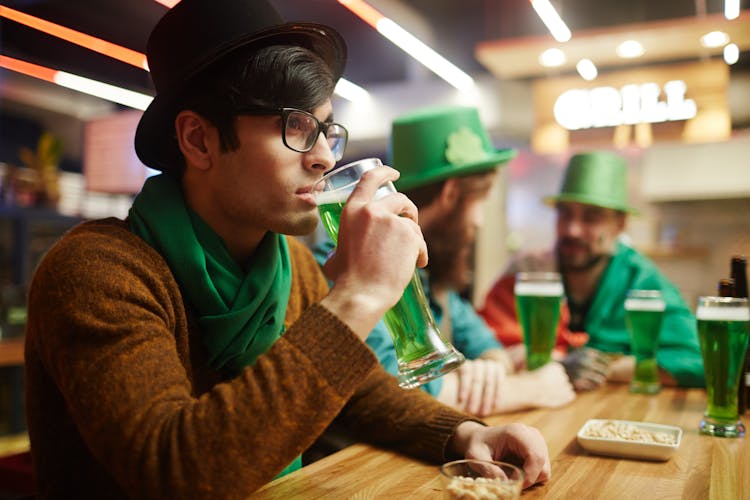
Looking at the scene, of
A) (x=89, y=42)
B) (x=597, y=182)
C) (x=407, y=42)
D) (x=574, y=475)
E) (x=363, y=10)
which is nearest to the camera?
(x=574, y=475)

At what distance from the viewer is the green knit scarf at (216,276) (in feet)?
3.47

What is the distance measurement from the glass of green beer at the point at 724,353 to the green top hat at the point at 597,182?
1.37 metres

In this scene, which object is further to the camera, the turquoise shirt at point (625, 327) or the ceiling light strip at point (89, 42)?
the turquoise shirt at point (625, 327)

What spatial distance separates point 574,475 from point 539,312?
82cm

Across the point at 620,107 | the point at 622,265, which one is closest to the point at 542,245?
the point at 620,107

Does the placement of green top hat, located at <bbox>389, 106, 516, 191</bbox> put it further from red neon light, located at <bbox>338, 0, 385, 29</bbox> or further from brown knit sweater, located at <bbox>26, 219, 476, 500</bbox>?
brown knit sweater, located at <bbox>26, 219, 476, 500</bbox>

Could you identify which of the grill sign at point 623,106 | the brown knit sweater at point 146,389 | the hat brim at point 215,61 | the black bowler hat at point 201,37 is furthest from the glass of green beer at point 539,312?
the grill sign at point 623,106

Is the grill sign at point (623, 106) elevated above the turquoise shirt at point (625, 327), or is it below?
above

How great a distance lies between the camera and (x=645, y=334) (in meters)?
1.79

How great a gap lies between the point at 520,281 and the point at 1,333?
3476 millimetres

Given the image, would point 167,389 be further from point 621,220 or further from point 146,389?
point 621,220

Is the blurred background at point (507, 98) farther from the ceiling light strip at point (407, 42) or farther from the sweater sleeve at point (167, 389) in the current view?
the sweater sleeve at point (167, 389)

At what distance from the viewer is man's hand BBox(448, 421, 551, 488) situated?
0.96 meters

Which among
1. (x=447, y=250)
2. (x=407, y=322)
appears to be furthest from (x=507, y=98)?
(x=407, y=322)
